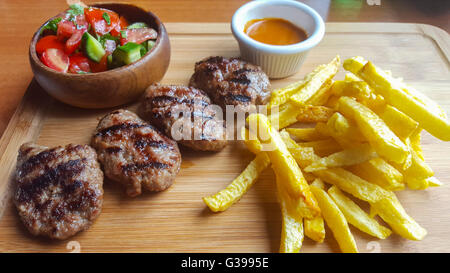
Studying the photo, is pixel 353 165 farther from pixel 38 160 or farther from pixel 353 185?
pixel 38 160

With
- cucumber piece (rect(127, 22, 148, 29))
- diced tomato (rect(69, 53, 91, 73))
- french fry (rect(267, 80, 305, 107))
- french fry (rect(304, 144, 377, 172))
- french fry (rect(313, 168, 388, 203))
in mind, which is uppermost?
cucumber piece (rect(127, 22, 148, 29))

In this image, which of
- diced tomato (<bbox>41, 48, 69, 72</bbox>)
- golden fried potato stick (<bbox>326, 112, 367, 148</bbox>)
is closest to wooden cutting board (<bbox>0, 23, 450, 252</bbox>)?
diced tomato (<bbox>41, 48, 69, 72</bbox>)

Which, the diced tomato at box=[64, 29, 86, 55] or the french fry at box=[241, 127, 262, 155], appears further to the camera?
the diced tomato at box=[64, 29, 86, 55]

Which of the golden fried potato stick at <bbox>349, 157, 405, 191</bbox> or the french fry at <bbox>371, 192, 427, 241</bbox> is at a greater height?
the golden fried potato stick at <bbox>349, 157, 405, 191</bbox>

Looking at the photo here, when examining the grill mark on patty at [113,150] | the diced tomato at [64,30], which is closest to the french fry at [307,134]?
the grill mark on patty at [113,150]

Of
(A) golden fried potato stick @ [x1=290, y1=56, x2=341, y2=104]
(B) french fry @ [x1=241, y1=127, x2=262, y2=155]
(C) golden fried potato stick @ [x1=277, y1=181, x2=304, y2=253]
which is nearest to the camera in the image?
(C) golden fried potato stick @ [x1=277, y1=181, x2=304, y2=253]

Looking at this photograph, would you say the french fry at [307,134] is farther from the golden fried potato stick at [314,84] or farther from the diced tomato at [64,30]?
the diced tomato at [64,30]

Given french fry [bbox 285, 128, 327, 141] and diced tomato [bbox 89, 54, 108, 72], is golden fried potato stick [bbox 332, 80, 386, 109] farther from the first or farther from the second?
diced tomato [bbox 89, 54, 108, 72]
